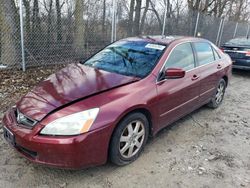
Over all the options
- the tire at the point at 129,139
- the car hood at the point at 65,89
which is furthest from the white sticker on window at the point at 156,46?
the tire at the point at 129,139

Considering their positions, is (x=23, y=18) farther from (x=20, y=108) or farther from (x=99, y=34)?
(x=20, y=108)

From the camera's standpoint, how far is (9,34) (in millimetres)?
6375

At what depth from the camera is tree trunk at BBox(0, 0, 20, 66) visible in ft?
20.6

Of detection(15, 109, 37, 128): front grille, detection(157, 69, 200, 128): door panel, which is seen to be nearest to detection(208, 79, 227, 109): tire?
detection(157, 69, 200, 128): door panel

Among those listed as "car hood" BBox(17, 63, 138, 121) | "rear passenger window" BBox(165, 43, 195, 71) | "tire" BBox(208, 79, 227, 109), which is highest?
"rear passenger window" BBox(165, 43, 195, 71)

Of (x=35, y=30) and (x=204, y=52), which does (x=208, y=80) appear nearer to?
(x=204, y=52)

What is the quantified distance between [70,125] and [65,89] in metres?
0.67

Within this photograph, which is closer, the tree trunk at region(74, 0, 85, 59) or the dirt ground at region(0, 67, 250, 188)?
the dirt ground at region(0, 67, 250, 188)

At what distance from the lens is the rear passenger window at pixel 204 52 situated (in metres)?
4.45

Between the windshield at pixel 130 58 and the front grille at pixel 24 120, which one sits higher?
the windshield at pixel 130 58

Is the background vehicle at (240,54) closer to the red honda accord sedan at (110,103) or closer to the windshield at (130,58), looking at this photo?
the red honda accord sedan at (110,103)

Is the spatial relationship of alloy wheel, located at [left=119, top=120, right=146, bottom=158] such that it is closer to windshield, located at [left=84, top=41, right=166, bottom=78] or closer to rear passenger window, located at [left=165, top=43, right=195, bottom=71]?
windshield, located at [left=84, top=41, right=166, bottom=78]

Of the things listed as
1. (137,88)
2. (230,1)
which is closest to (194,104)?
(137,88)

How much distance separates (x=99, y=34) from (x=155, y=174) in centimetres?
576
